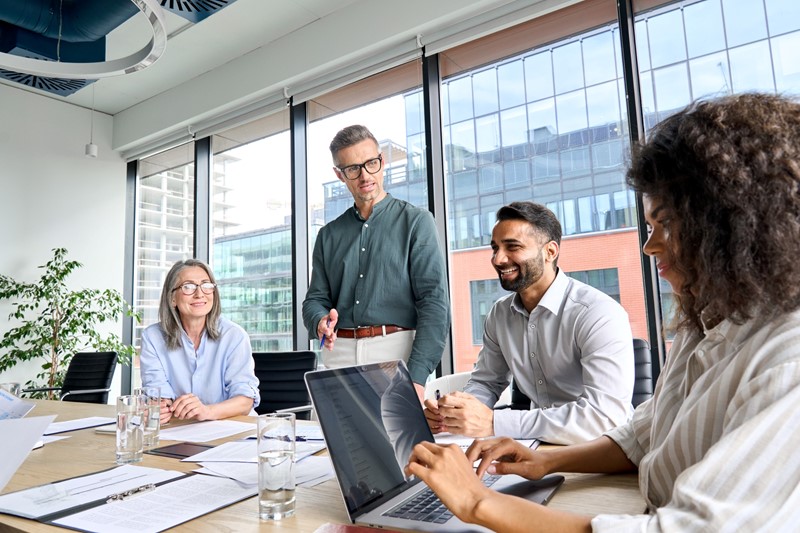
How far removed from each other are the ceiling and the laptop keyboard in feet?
11.5

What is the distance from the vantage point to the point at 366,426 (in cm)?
99

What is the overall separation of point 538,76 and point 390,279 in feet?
6.25

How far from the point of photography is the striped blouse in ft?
1.93

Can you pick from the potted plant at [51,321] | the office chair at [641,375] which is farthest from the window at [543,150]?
the potted plant at [51,321]

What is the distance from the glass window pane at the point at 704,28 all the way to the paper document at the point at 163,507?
3.10 m

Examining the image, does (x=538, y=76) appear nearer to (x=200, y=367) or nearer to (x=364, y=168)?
(x=364, y=168)

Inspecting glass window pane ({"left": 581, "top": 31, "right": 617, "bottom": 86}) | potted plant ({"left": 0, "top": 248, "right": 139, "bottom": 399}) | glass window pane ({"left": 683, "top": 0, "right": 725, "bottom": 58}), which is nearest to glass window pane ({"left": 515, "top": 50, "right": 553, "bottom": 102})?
glass window pane ({"left": 581, "top": 31, "right": 617, "bottom": 86})

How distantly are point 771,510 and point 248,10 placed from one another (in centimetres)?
436

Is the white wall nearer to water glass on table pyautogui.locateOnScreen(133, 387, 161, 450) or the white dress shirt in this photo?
water glass on table pyautogui.locateOnScreen(133, 387, 161, 450)

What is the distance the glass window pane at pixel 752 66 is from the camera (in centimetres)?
277

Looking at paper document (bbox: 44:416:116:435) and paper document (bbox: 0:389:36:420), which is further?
paper document (bbox: 44:416:116:435)

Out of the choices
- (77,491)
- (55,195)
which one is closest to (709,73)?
(77,491)

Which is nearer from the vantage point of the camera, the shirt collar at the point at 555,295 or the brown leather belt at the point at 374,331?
the shirt collar at the point at 555,295

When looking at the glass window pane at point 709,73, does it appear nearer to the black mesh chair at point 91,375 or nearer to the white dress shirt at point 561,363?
the white dress shirt at point 561,363
